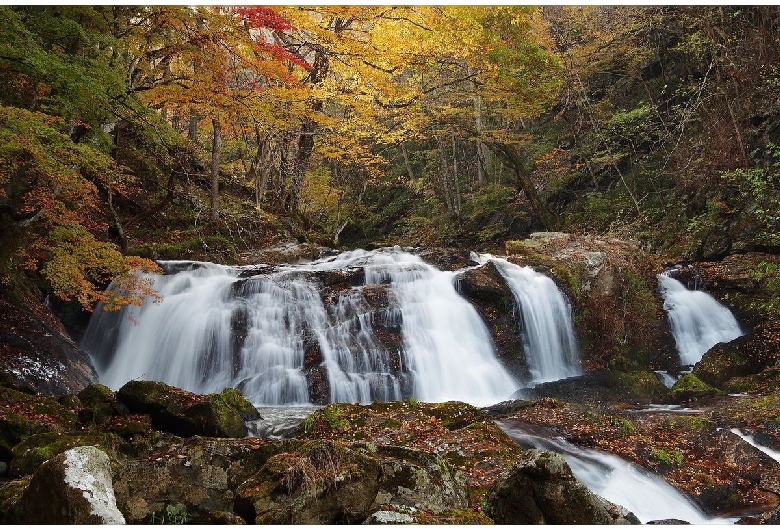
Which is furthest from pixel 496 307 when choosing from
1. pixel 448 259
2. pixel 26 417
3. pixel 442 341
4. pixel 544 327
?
pixel 26 417

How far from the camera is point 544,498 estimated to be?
4062 millimetres

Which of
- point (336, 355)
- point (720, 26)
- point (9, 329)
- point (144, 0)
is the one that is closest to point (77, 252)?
point (9, 329)

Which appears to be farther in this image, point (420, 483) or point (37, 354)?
point (37, 354)

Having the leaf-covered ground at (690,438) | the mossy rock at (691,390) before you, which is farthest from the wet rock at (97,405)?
the mossy rock at (691,390)

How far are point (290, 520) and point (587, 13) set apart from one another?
80.0ft

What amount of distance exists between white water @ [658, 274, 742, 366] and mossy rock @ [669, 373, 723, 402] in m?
2.46

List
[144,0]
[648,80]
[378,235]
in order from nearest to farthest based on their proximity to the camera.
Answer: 1. [144,0]
2. [648,80]
3. [378,235]

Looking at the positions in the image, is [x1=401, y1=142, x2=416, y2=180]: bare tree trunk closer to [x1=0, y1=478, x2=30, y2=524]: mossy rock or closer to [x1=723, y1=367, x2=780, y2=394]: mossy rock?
[x1=723, y1=367, x2=780, y2=394]: mossy rock

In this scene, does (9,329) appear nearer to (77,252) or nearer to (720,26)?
(77,252)

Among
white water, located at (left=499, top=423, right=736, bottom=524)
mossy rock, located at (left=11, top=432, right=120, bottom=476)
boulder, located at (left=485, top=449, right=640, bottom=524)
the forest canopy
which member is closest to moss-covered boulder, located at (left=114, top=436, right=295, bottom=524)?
mossy rock, located at (left=11, top=432, right=120, bottom=476)

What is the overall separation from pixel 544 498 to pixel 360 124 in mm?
15289

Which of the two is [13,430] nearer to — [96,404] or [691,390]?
[96,404]

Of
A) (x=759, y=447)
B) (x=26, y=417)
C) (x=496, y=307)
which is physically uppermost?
Answer: (x=496, y=307)

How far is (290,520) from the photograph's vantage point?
3.54 metres
